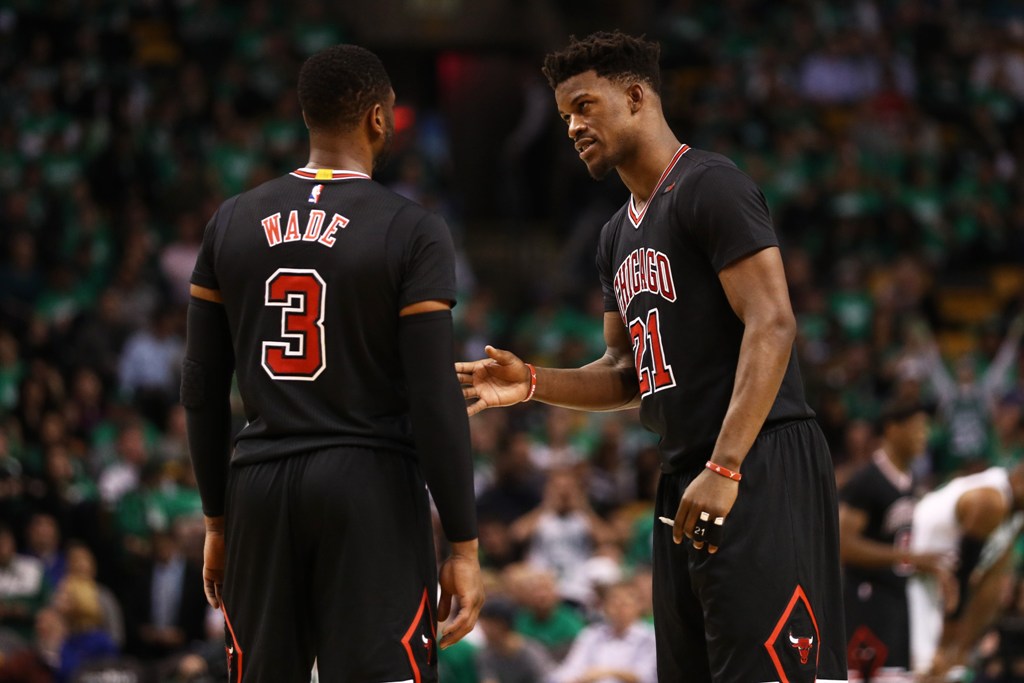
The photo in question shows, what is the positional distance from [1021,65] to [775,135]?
398cm

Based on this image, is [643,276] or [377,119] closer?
[377,119]

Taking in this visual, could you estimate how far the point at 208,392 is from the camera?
4.62 metres

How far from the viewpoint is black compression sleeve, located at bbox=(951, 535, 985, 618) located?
8.43 metres

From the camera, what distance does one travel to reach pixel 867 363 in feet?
52.0

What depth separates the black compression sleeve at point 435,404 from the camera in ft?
14.3

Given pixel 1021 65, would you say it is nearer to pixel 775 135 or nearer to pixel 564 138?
pixel 775 135

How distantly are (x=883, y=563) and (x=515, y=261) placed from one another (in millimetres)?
11699

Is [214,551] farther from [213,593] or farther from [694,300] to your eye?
[694,300]

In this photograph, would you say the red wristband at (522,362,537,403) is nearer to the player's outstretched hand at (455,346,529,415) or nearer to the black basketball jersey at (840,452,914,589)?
the player's outstretched hand at (455,346,529,415)

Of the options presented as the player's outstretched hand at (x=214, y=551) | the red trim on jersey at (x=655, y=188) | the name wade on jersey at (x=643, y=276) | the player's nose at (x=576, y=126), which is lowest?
the player's outstretched hand at (x=214, y=551)

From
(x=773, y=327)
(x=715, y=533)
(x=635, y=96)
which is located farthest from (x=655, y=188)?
(x=715, y=533)

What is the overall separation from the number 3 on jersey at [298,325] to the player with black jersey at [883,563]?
4.62 meters

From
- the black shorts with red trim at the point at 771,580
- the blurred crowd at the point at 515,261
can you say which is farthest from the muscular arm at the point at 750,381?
the blurred crowd at the point at 515,261

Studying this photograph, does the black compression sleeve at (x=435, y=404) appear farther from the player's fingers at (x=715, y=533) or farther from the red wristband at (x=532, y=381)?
the red wristband at (x=532, y=381)
